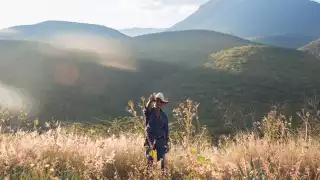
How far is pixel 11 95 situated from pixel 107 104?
17.8 m

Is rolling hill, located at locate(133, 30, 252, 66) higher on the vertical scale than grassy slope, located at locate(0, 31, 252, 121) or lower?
higher

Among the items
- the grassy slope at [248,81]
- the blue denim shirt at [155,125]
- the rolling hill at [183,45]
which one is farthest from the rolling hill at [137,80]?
the blue denim shirt at [155,125]

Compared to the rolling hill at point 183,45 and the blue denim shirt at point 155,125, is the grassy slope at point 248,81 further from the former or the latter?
the blue denim shirt at point 155,125

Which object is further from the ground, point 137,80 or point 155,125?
point 155,125

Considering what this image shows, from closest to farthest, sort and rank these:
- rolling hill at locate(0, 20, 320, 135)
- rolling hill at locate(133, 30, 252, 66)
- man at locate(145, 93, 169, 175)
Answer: man at locate(145, 93, 169, 175)
rolling hill at locate(0, 20, 320, 135)
rolling hill at locate(133, 30, 252, 66)

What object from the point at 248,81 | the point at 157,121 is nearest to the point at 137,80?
the point at 248,81

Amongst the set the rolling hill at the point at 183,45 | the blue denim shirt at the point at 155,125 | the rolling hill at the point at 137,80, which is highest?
the rolling hill at the point at 183,45

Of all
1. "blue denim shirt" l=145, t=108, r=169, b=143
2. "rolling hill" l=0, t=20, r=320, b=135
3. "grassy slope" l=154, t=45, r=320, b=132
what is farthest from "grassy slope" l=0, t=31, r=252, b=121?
"blue denim shirt" l=145, t=108, r=169, b=143

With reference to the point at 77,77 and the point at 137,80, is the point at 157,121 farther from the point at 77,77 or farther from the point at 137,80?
the point at 137,80

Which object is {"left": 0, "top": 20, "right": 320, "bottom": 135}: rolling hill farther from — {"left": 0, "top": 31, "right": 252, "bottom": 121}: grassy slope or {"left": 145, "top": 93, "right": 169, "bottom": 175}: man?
{"left": 145, "top": 93, "right": 169, "bottom": 175}: man

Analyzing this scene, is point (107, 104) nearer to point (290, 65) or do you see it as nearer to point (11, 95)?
point (11, 95)

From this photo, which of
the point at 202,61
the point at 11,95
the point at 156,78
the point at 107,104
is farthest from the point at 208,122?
the point at 202,61

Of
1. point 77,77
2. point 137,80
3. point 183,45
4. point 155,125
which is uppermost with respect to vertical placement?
point 183,45

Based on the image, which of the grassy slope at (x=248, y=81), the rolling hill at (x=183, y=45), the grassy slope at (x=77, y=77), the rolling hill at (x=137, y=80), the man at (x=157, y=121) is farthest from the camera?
the rolling hill at (x=183, y=45)
